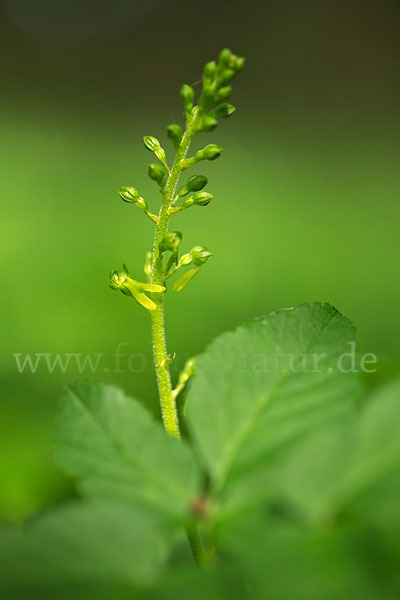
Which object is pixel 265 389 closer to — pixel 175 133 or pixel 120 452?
pixel 120 452

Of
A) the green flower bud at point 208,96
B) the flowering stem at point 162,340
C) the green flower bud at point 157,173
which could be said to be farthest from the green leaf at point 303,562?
the green flower bud at point 208,96

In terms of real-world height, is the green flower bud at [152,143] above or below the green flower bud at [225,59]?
below

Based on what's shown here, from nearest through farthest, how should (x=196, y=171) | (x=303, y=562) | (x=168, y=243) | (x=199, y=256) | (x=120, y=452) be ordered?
(x=303, y=562) → (x=120, y=452) → (x=168, y=243) → (x=199, y=256) → (x=196, y=171)

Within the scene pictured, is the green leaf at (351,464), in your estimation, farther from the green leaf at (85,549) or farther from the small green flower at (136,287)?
the small green flower at (136,287)

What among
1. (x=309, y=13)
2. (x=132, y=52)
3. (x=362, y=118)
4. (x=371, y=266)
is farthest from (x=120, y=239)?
(x=309, y=13)

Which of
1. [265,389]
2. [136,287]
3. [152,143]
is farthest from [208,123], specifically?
[265,389]

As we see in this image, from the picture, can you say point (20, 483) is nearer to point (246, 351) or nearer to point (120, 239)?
point (246, 351)

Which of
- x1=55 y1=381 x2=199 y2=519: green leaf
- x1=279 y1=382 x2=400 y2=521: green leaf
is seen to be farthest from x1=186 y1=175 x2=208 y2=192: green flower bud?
x1=279 y1=382 x2=400 y2=521: green leaf
